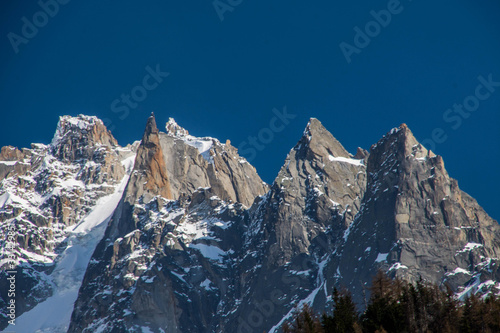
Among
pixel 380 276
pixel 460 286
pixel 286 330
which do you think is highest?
pixel 460 286

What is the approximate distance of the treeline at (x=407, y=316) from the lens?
3974 inches

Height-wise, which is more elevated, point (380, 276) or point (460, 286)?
point (460, 286)

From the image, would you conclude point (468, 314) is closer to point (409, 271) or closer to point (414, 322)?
point (414, 322)

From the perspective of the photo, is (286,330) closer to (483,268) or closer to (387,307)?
(387,307)

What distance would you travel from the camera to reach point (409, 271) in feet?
653

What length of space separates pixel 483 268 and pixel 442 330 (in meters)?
102

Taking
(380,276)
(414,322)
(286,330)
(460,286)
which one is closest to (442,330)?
(414,322)

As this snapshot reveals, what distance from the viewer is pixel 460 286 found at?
644 feet

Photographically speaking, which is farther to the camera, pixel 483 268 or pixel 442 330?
pixel 483 268

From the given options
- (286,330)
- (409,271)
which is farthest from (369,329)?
(409,271)

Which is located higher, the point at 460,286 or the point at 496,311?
the point at 460,286

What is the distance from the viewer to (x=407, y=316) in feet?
331

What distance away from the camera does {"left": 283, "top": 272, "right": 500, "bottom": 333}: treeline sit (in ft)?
331

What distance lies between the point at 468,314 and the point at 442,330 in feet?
17.9
